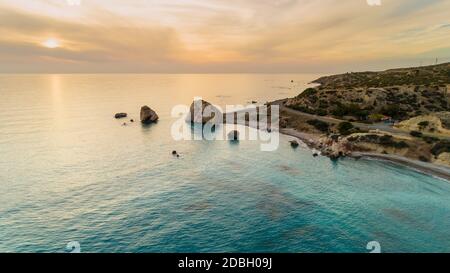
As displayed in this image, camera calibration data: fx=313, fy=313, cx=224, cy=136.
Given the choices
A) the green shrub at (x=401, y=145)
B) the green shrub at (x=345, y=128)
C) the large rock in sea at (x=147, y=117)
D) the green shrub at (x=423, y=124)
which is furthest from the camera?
the large rock in sea at (x=147, y=117)

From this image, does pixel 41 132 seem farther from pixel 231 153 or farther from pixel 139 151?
pixel 231 153

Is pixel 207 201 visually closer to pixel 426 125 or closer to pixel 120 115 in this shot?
pixel 426 125

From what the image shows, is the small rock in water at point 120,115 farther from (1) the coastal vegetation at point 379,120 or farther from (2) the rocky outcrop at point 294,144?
(2) the rocky outcrop at point 294,144

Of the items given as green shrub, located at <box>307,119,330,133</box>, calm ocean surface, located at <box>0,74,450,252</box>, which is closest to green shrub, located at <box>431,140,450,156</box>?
calm ocean surface, located at <box>0,74,450,252</box>

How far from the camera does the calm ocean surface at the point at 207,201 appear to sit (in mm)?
35469

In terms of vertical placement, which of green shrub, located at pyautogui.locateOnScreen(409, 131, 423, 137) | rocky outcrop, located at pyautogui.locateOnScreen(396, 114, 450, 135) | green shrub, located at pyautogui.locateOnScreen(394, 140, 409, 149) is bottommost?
green shrub, located at pyautogui.locateOnScreen(394, 140, 409, 149)

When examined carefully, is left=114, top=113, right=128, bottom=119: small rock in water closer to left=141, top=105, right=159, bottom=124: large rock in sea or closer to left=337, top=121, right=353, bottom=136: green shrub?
left=141, top=105, right=159, bottom=124: large rock in sea

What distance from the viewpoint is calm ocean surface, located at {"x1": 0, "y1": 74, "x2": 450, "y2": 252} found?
1396 inches

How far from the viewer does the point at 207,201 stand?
46.5 m

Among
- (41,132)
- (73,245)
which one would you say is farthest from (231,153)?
(73,245)

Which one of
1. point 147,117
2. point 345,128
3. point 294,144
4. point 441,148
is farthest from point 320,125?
point 147,117

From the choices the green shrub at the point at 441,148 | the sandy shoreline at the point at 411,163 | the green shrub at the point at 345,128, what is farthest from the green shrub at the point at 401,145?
the green shrub at the point at 345,128
